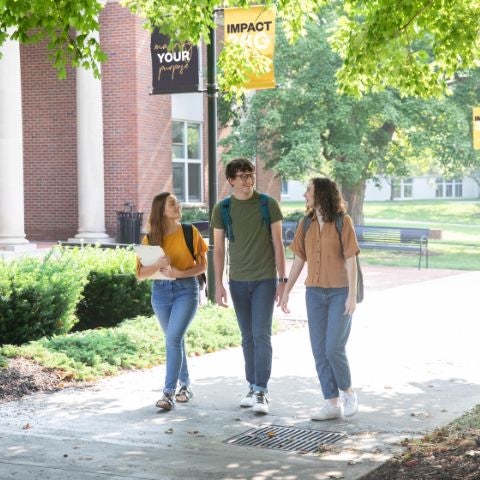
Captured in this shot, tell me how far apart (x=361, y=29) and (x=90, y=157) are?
47.6 ft

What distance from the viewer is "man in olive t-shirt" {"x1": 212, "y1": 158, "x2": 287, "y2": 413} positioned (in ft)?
25.2

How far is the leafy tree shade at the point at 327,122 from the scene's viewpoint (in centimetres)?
2726

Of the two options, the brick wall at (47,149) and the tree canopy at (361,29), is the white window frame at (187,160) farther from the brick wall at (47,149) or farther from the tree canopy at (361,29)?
the tree canopy at (361,29)

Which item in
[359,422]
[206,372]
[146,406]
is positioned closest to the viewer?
[359,422]

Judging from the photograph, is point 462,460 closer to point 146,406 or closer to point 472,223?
point 146,406

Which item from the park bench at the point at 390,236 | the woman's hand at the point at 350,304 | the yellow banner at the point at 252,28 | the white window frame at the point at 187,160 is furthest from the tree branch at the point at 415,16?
the white window frame at the point at 187,160

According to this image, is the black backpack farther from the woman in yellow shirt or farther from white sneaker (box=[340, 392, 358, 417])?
the woman in yellow shirt

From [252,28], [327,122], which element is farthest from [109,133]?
[252,28]

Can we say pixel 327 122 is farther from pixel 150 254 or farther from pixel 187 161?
pixel 150 254

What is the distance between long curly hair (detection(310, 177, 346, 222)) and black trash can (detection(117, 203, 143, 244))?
17.0m

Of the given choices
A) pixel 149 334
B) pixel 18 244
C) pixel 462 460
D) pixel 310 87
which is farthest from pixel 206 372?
pixel 310 87

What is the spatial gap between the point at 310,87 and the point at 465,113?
4871 mm

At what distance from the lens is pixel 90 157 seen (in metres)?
23.5

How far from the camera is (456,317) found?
45.2ft
